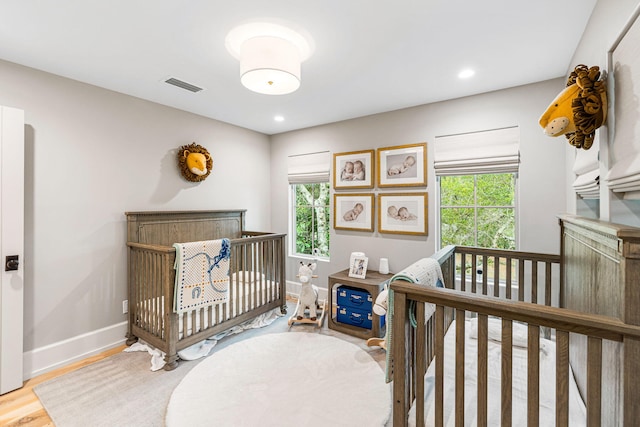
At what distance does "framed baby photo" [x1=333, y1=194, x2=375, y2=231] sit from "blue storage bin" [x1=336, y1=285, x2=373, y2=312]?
2.68 ft

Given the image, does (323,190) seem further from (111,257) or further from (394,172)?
(111,257)

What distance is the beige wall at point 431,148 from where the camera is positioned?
2486 mm

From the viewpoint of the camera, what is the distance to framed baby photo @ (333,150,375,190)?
345 cm

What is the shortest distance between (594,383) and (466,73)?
2296mm

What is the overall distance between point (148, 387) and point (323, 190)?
2818 mm

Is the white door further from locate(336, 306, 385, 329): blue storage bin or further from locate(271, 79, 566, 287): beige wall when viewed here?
locate(271, 79, 566, 287): beige wall

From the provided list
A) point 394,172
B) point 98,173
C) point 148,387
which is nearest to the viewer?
point 148,387

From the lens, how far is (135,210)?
284 centimetres

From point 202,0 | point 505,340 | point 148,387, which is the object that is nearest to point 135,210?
point 148,387

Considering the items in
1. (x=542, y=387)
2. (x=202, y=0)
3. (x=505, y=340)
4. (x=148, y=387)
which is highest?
(x=202, y=0)

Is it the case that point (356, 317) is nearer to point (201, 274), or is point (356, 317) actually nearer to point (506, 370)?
point (201, 274)

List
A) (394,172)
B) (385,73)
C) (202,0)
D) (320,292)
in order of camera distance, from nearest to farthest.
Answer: (202,0)
(385,73)
(394,172)
(320,292)

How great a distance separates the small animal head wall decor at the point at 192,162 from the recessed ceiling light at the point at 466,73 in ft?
8.94

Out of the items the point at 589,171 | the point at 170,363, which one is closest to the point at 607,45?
the point at 589,171
